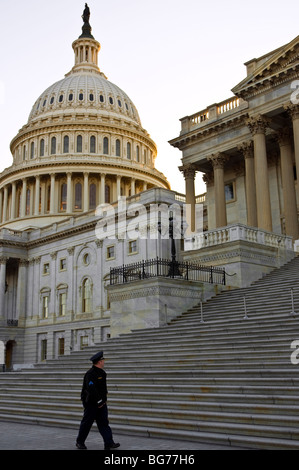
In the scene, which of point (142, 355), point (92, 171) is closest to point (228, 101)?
point (142, 355)

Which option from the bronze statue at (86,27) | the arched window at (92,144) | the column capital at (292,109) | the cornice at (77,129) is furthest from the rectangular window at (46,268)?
the bronze statue at (86,27)

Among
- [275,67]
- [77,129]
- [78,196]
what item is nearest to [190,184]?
[275,67]

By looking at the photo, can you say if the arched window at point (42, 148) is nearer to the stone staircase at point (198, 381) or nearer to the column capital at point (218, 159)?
the column capital at point (218, 159)

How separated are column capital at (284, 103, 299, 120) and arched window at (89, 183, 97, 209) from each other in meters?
55.8

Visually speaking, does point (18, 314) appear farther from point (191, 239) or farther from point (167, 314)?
point (167, 314)

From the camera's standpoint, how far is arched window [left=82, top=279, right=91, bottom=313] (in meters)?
55.5

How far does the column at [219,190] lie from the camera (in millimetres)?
39156

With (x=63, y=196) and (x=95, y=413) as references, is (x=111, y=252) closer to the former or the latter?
(x=63, y=196)

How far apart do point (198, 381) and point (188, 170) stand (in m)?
29.8

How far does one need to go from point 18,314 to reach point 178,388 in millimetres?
52543

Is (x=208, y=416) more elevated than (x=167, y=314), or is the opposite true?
(x=167, y=314)

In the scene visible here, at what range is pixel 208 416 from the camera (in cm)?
1219
